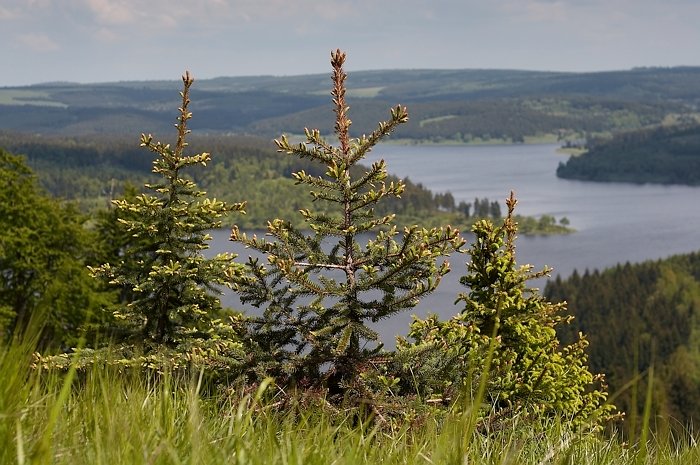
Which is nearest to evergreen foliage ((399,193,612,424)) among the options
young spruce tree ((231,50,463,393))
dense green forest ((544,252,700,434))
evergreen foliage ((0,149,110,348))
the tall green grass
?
young spruce tree ((231,50,463,393))

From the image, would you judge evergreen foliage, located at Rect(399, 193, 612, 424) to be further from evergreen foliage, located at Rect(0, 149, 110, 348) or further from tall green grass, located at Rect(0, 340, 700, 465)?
evergreen foliage, located at Rect(0, 149, 110, 348)

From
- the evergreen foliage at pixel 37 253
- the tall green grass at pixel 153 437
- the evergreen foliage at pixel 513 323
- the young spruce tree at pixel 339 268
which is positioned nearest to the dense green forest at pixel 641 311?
the evergreen foliage at pixel 37 253

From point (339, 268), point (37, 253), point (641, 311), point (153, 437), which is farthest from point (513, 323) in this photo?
point (641, 311)

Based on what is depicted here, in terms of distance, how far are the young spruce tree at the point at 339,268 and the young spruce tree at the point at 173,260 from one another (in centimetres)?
327

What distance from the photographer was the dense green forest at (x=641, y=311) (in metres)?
115

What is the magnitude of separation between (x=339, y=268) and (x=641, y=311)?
13716cm

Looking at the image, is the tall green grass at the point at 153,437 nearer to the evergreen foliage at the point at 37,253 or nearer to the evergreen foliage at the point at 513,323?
the evergreen foliage at the point at 513,323

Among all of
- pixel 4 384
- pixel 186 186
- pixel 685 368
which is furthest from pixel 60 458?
pixel 685 368

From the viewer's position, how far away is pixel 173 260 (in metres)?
14.4

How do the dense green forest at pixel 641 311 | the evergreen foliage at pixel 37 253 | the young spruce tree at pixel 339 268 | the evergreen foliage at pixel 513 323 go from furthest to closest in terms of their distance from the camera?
the dense green forest at pixel 641 311 → the evergreen foliage at pixel 37 253 → the evergreen foliage at pixel 513 323 → the young spruce tree at pixel 339 268

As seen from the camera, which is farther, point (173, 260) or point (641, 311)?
point (641, 311)

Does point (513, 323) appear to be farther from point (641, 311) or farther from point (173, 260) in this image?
point (641, 311)

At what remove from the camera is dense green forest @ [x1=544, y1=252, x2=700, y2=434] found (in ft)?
376

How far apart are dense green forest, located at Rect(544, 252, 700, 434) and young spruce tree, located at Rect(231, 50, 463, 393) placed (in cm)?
9624
